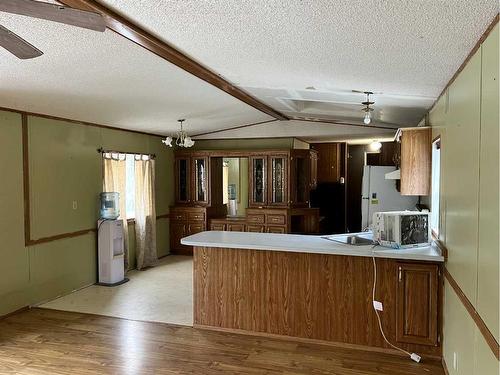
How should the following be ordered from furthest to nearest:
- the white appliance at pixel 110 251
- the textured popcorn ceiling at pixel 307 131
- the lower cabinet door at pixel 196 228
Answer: the lower cabinet door at pixel 196 228
the textured popcorn ceiling at pixel 307 131
the white appliance at pixel 110 251

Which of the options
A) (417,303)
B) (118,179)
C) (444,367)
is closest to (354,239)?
(417,303)

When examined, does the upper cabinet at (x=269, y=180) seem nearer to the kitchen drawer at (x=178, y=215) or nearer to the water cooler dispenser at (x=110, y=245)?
the kitchen drawer at (x=178, y=215)

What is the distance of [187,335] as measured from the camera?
394cm

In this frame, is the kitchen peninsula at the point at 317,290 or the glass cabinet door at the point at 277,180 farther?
the glass cabinet door at the point at 277,180

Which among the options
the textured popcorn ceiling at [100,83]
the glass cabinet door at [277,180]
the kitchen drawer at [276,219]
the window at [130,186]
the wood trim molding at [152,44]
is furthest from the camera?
the glass cabinet door at [277,180]

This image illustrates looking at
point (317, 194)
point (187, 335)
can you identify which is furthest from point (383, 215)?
point (317, 194)

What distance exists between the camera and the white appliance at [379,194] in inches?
253

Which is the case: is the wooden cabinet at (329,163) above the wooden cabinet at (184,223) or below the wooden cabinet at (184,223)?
above

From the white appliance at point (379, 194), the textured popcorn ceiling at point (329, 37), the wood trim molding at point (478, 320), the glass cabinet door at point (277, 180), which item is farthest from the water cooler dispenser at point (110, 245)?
the wood trim molding at point (478, 320)

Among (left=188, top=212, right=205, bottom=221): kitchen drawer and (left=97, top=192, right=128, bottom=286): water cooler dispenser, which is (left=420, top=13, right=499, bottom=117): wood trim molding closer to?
(left=97, top=192, right=128, bottom=286): water cooler dispenser

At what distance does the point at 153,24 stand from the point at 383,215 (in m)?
2.46

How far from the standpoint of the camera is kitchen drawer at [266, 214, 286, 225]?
704 centimetres

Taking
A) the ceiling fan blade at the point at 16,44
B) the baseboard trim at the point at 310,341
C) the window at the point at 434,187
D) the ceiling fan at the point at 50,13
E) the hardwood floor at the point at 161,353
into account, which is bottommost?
the hardwood floor at the point at 161,353

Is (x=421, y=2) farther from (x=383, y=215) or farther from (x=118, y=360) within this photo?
(x=118, y=360)
